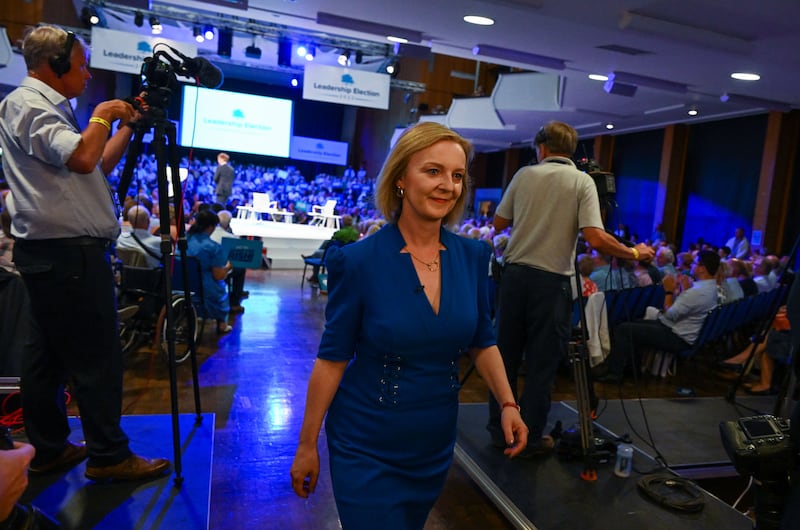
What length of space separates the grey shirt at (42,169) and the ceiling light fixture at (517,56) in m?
5.61

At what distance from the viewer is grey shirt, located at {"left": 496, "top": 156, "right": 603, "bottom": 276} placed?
8.39 feet

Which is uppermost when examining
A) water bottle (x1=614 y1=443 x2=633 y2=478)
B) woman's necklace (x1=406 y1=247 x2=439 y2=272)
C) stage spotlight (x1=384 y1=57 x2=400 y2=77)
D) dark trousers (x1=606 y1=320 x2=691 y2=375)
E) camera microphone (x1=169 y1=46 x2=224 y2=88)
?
stage spotlight (x1=384 y1=57 x2=400 y2=77)

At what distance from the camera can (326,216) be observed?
14.9m

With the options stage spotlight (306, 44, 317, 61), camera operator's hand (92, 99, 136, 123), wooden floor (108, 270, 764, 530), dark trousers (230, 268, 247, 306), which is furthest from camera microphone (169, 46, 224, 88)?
stage spotlight (306, 44, 317, 61)

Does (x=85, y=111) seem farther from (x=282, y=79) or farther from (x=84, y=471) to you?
(x=84, y=471)

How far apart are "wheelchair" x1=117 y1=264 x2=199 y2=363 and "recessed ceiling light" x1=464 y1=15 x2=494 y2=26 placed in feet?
11.8

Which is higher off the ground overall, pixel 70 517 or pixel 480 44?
pixel 480 44

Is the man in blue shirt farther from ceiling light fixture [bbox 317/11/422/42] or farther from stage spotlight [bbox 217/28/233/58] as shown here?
stage spotlight [bbox 217/28/233/58]

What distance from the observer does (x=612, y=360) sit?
15.5 feet

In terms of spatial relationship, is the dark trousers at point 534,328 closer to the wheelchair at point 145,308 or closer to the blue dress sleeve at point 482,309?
the blue dress sleeve at point 482,309

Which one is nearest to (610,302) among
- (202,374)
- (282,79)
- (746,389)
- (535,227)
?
(746,389)

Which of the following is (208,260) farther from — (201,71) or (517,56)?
(517,56)

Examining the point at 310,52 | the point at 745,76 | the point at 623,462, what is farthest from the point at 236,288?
the point at 310,52

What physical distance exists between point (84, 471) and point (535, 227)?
2.26 meters
